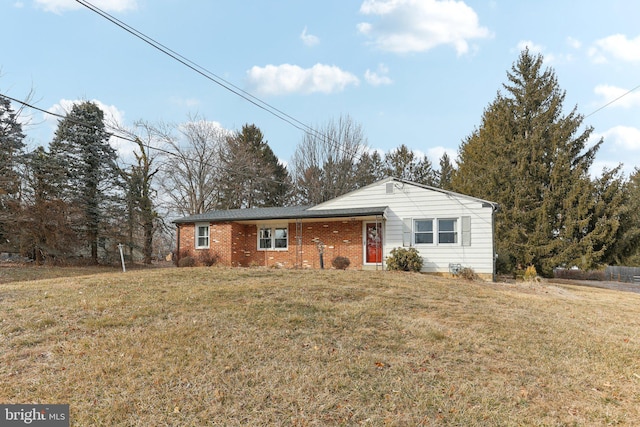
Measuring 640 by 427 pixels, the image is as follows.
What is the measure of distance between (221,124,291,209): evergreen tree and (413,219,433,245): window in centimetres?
1633

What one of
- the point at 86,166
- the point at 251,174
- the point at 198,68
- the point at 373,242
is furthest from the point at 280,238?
the point at 251,174

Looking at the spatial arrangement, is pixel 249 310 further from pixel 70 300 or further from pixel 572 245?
pixel 572 245

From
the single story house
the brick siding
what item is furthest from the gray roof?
the brick siding

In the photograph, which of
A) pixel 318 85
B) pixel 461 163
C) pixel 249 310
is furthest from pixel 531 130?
pixel 249 310

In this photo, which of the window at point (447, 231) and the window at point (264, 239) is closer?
the window at point (447, 231)

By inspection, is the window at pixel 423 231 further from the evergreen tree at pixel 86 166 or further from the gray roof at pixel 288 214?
the evergreen tree at pixel 86 166

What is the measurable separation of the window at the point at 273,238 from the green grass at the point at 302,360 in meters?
10.0

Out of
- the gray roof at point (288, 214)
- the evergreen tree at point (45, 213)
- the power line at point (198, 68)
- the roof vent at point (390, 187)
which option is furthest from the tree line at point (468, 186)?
the roof vent at point (390, 187)

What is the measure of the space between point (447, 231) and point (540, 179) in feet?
37.2

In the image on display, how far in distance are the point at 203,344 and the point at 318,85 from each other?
1505cm

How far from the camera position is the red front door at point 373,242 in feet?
52.1

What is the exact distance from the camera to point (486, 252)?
14156 mm

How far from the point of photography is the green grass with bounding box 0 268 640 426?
3527 millimetres

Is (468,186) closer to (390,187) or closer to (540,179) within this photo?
(540,179)
